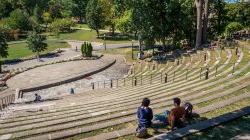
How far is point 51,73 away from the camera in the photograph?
39.4 m

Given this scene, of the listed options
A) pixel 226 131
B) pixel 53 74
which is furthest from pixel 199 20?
pixel 226 131

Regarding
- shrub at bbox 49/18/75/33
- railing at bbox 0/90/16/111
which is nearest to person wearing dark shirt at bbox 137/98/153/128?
railing at bbox 0/90/16/111

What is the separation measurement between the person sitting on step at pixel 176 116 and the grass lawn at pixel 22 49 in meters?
54.4

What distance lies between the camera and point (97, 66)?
4269 centimetres

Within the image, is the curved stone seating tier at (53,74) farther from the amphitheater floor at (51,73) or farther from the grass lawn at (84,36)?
the grass lawn at (84,36)

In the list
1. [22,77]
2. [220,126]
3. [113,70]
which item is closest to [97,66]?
Answer: [113,70]

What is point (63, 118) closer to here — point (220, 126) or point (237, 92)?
point (220, 126)

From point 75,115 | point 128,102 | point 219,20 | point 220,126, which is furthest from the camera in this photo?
point 219,20

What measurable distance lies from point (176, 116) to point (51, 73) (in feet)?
98.6

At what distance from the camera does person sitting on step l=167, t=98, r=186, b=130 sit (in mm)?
11219

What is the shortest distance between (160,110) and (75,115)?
401cm

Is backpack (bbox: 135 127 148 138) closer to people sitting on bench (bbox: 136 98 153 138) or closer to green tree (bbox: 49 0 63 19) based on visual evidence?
people sitting on bench (bbox: 136 98 153 138)

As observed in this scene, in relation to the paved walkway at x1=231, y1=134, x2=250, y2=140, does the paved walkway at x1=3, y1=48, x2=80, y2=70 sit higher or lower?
lower

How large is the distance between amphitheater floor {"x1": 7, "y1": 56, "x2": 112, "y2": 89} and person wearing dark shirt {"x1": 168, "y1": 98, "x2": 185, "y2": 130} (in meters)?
24.8
